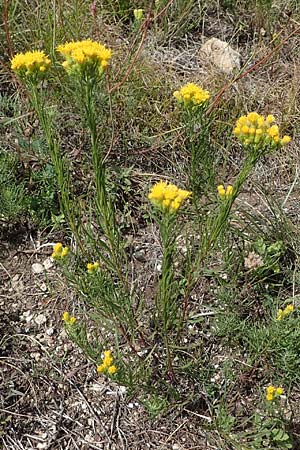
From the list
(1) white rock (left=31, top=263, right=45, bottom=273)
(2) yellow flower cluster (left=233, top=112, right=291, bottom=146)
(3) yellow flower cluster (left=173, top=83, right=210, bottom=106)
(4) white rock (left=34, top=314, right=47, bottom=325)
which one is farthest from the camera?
(1) white rock (left=31, top=263, right=45, bottom=273)

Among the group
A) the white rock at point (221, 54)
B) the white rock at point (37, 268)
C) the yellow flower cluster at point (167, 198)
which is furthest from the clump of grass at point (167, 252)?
the white rock at point (221, 54)

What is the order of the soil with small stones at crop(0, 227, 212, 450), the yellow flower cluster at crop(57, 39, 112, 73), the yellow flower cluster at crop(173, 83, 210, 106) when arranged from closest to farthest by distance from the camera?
the yellow flower cluster at crop(57, 39, 112, 73) < the yellow flower cluster at crop(173, 83, 210, 106) < the soil with small stones at crop(0, 227, 212, 450)

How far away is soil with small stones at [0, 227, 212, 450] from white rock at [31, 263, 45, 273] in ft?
0.33

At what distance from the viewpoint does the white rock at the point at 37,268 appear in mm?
2428

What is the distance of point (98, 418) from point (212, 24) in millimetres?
2445

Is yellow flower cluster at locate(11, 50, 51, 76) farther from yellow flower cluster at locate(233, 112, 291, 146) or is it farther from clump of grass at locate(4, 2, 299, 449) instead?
yellow flower cluster at locate(233, 112, 291, 146)

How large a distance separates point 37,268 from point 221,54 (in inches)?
64.0

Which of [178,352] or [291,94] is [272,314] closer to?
[178,352]

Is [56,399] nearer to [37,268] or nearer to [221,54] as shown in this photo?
[37,268]

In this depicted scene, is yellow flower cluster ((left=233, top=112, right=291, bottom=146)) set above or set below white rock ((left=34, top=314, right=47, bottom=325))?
above

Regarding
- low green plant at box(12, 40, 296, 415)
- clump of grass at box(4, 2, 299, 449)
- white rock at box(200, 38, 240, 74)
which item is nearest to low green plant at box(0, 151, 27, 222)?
clump of grass at box(4, 2, 299, 449)

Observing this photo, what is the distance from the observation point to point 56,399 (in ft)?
6.86

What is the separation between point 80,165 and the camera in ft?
8.68

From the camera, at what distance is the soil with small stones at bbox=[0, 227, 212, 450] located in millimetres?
2014
